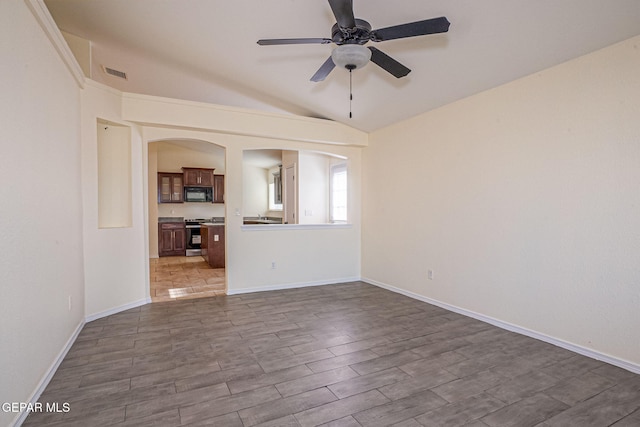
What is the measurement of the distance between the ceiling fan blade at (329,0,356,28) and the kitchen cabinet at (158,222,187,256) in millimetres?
7544

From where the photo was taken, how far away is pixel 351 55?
2.38 metres

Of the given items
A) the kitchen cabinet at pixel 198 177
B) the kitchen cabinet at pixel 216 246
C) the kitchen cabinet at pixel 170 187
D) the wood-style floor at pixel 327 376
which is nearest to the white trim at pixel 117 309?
the wood-style floor at pixel 327 376

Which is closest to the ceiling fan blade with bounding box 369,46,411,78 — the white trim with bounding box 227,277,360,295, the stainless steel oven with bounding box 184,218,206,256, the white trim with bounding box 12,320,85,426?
the white trim with bounding box 12,320,85,426

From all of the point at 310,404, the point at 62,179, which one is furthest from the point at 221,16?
the point at 310,404

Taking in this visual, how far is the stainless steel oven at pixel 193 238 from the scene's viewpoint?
28.3 feet

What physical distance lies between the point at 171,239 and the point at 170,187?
1.37 m

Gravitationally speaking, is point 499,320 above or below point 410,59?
below

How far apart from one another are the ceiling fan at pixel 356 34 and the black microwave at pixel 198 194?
711 cm

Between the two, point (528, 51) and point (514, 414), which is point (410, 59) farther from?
point (514, 414)

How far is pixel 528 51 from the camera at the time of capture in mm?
2857

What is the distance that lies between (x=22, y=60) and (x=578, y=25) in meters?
3.87

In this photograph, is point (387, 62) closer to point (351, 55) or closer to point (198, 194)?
point (351, 55)

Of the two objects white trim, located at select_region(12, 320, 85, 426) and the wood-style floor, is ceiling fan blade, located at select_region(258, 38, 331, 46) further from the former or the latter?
white trim, located at select_region(12, 320, 85, 426)

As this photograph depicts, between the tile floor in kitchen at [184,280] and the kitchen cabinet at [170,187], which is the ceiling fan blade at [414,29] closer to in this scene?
the tile floor in kitchen at [184,280]
